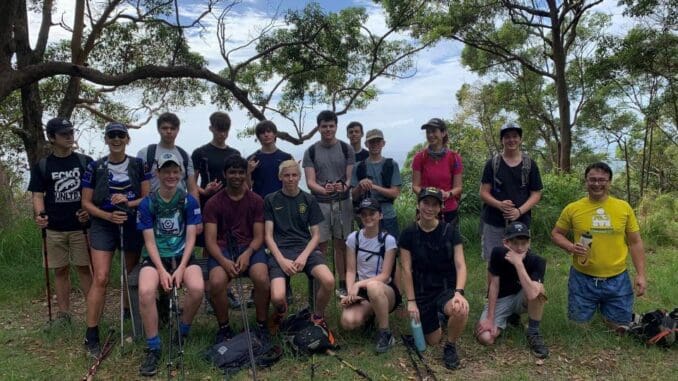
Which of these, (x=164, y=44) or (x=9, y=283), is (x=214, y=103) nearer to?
(x=164, y=44)

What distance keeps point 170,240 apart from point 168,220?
0.58 feet

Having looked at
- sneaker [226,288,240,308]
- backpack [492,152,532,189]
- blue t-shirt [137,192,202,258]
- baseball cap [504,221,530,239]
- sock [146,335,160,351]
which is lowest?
sneaker [226,288,240,308]

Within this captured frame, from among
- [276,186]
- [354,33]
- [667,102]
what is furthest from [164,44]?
[667,102]

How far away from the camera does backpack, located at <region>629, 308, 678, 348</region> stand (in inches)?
165

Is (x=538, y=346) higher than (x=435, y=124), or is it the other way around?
(x=435, y=124)

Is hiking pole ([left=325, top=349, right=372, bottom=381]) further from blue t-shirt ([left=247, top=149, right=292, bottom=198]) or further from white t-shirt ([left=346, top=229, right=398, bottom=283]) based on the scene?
blue t-shirt ([left=247, top=149, right=292, bottom=198])

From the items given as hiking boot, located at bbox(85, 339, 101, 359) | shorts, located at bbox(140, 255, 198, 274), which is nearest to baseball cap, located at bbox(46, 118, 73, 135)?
shorts, located at bbox(140, 255, 198, 274)

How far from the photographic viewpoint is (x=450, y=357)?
401 cm

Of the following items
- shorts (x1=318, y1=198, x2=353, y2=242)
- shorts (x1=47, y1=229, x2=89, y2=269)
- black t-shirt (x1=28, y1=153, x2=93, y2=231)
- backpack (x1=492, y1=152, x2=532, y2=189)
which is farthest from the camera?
shorts (x1=318, y1=198, x2=353, y2=242)

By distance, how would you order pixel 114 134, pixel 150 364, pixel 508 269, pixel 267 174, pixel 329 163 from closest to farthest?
pixel 150 364 → pixel 114 134 → pixel 508 269 → pixel 267 174 → pixel 329 163

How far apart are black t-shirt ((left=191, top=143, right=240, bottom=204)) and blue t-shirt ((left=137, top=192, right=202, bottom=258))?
0.83m

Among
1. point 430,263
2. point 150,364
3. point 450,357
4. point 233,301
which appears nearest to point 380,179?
point 430,263

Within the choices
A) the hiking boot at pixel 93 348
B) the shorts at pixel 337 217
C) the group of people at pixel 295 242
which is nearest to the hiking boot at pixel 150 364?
the group of people at pixel 295 242

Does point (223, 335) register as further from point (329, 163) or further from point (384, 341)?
point (329, 163)
